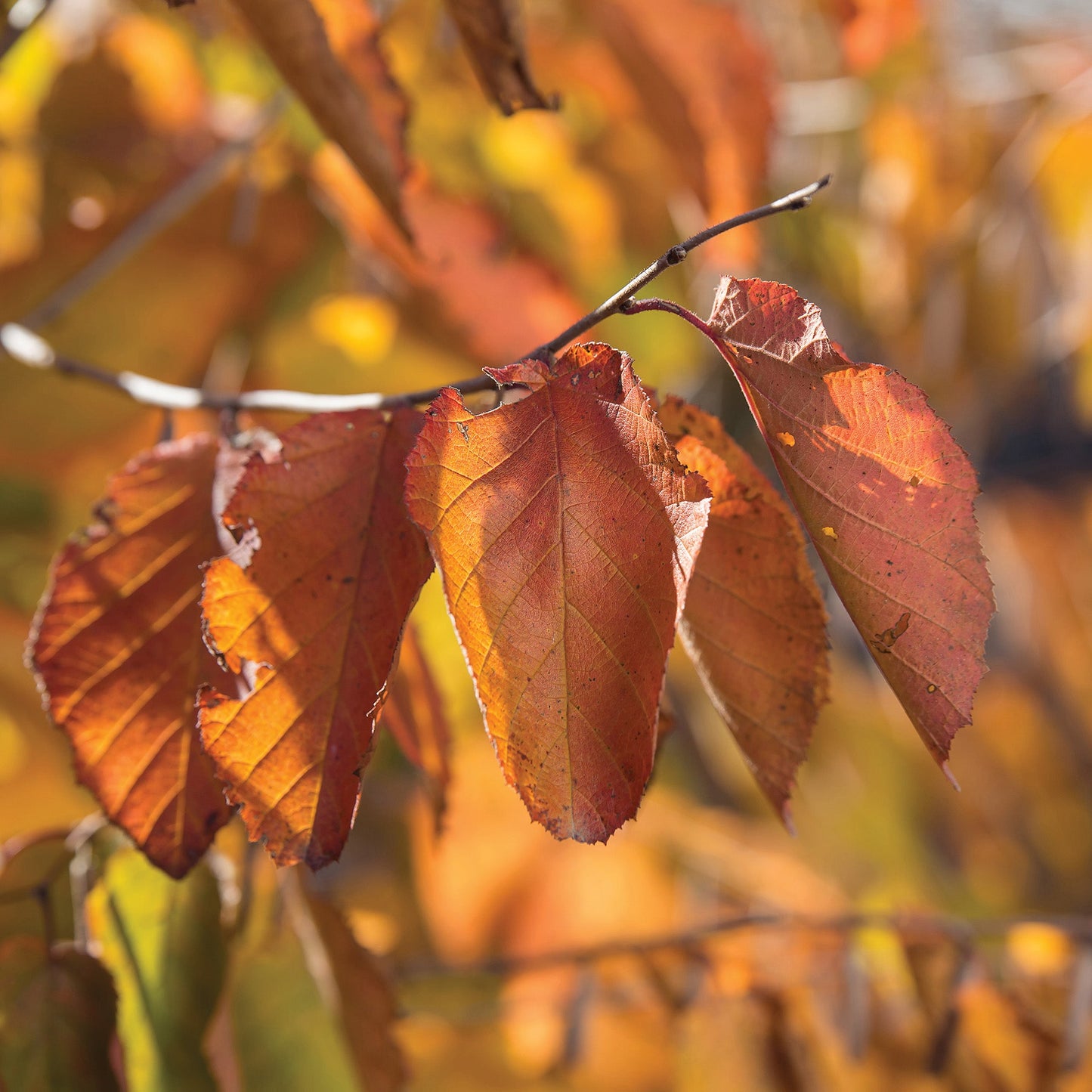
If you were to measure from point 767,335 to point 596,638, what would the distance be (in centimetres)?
10

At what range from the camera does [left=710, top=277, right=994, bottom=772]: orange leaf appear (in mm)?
260

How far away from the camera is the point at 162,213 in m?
0.71

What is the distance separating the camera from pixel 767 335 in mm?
272

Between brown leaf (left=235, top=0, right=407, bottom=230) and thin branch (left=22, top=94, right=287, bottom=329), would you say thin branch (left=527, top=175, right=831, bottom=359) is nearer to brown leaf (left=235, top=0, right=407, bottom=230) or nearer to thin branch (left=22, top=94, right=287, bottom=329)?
brown leaf (left=235, top=0, right=407, bottom=230)

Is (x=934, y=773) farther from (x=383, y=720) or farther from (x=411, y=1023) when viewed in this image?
(x=383, y=720)

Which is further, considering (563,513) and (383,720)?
(383,720)

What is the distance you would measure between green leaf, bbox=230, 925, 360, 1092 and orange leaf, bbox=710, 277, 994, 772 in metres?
0.43

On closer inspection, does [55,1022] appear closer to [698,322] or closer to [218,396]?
[218,396]

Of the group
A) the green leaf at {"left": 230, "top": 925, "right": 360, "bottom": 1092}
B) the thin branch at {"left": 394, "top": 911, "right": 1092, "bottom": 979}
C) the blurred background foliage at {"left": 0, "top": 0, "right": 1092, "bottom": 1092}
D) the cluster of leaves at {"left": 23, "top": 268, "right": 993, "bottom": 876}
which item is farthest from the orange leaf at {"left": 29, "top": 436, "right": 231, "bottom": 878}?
the thin branch at {"left": 394, "top": 911, "right": 1092, "bottom": 979}

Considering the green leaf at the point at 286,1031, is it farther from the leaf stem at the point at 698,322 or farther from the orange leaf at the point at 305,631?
the leaf stem at the point at 698,322

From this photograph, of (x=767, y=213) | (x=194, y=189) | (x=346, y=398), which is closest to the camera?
(x=767, y=213)

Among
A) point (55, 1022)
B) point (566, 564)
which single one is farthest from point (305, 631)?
point (55, 1022)

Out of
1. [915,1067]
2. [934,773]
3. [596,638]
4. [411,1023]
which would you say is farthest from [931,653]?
[934,773]

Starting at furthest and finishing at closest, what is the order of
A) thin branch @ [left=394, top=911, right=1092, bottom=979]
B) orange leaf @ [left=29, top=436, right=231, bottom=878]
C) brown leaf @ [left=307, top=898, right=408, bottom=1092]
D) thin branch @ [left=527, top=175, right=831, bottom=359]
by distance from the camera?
thin branch @ [left=394, top=911, right=1092, bottom=979] → brown leaf @ [left=307, top=898, right=408, bottom=1092] → orange leaf @ [left=29, top=436, right=231, bottom=878] → thin branch @ [left=527, top=175, right=831, bottom=359]
